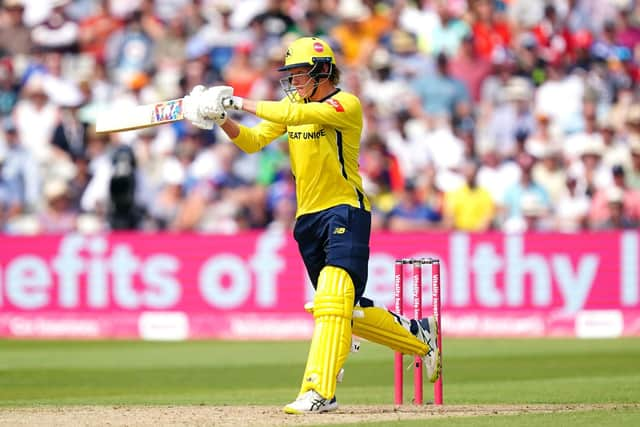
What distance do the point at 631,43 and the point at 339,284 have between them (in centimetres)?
1212

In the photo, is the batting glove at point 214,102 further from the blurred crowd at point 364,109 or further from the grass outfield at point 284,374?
the blurred crowd at point 364,109

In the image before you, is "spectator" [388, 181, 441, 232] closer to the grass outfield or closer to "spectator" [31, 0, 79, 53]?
the grass outfield

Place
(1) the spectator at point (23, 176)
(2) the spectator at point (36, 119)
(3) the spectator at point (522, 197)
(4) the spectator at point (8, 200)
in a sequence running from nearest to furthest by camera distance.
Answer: (3) the spectator at point (522, 197), (4) the spectator at point (8, 200), (1) the spectator at point (23, 176), (2) the spectator at point (36, 119)

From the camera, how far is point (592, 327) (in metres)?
15.0

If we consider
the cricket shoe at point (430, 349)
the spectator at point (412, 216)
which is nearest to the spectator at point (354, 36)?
the spectator at point (412, 216)

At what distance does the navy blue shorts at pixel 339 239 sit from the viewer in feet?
24.7

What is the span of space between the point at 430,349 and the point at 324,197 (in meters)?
1.16

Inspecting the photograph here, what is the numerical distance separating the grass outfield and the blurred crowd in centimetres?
183

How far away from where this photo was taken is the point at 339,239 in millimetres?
7551

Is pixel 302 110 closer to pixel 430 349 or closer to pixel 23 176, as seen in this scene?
pixel 430 349

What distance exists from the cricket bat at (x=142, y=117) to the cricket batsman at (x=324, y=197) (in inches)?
5.3

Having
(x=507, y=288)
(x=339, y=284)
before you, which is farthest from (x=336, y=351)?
(x=507, y=288)

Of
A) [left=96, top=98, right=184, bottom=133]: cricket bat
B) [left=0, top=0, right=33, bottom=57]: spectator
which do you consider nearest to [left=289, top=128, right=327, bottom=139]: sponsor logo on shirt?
[left=96, top=98, right=184, bottom=133]: cricket bat

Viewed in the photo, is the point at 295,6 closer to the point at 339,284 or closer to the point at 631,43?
the point at 631,43
